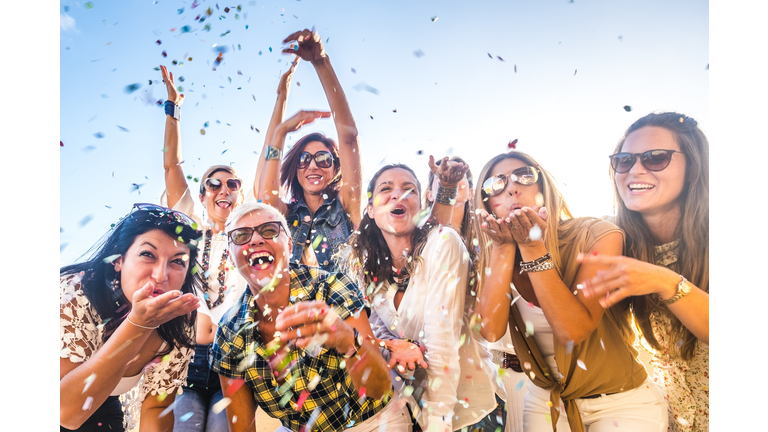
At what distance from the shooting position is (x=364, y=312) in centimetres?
143

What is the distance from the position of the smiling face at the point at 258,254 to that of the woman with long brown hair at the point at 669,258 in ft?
4.07

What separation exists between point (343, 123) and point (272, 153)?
1.19ft

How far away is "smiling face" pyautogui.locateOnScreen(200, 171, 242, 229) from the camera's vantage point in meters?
1.74

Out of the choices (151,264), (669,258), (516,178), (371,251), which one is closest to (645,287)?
(669,258)

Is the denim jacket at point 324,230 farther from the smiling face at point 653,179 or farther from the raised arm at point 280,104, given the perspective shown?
the smiling face at point 653,179

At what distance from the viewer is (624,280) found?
4.77 feet

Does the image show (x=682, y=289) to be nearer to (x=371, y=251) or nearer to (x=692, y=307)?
(x=692, y=307)

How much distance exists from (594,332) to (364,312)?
96cm

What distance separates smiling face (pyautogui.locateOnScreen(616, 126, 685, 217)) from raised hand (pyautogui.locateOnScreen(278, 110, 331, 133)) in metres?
1.36

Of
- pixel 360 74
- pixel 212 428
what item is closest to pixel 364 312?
pixel 212 428

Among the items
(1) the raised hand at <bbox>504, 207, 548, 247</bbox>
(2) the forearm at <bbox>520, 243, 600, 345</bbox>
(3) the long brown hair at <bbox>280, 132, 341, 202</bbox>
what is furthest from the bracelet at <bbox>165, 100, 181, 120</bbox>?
(2) the forearm at <bbox>520, 243, 600, 345</bbox>

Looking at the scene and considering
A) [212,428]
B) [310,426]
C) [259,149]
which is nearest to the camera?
[310,426]
